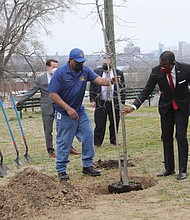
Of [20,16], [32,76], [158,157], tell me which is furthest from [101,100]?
[20,16]

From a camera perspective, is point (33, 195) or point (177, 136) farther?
point (177, 136)

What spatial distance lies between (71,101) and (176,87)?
149 centimetres

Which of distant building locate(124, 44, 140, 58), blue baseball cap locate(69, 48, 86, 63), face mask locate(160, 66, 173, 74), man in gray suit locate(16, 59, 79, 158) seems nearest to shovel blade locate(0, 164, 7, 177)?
man in gray suit locate(16, 59, 79, 158)

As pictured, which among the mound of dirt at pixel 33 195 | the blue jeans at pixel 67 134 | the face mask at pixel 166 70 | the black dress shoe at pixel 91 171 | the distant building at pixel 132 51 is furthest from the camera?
the black dress shoe at pixel 91 171

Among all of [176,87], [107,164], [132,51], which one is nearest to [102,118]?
[107,164]

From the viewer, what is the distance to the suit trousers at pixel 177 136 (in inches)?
265

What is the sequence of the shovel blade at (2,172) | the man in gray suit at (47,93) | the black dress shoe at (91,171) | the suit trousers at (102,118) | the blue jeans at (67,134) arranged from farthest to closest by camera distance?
the suit trousers at (102,118), the man in gray suit at (47,93), the shovel blade at (2,172), the black dress shoe at (91,171), the blue jeans at (67,134)

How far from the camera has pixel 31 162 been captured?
355 inches

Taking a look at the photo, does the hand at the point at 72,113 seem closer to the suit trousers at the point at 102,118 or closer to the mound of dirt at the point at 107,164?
the mound of dirt at the point at 107,164

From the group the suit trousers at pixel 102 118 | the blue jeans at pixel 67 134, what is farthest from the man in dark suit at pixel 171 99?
the suit trousers at pixel 102 118

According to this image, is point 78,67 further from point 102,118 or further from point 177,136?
point 102,118

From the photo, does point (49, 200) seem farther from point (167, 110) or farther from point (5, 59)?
point (5, 59)

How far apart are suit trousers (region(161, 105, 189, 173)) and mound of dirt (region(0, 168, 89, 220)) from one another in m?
1.54

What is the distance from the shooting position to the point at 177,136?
6.81m
